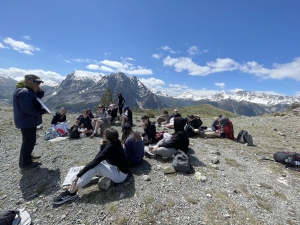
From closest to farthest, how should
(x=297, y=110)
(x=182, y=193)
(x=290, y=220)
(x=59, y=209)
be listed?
(x=290, y=220) < (x=59, y=209) < (x=182, y=193) < (x=297, y=110)

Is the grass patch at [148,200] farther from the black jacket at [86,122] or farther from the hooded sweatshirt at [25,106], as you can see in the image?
the black jacket at [86,122]

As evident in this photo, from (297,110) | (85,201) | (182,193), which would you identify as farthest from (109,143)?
(297,110)

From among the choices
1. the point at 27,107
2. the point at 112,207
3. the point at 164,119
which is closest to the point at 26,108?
the point at 27,107

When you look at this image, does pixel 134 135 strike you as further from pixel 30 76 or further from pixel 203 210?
pixel 30 76

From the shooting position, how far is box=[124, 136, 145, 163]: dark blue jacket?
896 cm

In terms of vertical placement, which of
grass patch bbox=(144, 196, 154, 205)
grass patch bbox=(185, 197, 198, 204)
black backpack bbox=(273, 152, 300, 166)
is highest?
black backpack bbox=(273, 152, 300, 166)

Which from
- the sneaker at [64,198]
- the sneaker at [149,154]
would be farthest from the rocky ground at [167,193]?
the sneaker at [149,154]

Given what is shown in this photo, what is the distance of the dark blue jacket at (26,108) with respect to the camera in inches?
318

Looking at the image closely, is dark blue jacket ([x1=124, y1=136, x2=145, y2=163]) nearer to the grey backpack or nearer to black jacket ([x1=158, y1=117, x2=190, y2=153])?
black jacket ([x1=158, y1=117, x2=190, y2=153])

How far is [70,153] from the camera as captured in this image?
11570 mm

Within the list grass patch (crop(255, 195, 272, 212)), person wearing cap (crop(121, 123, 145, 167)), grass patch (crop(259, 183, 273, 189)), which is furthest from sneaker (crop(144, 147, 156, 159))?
grass patch (crop(259, 183, 273, 189))

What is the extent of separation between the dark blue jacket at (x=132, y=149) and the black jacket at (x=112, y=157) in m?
1.30

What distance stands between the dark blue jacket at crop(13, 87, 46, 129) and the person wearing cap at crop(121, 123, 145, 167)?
4.43 metres

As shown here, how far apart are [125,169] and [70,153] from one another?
5.76m
